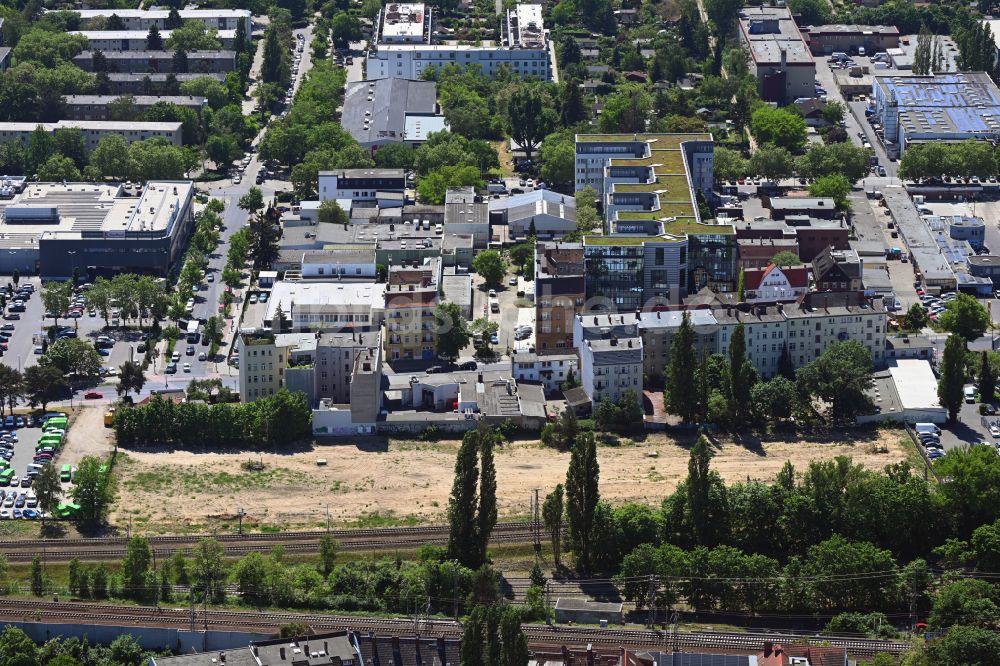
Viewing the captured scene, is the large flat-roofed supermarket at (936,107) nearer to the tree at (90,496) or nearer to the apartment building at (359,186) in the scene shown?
the apartment building at (359,186)

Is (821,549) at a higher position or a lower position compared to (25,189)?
lower

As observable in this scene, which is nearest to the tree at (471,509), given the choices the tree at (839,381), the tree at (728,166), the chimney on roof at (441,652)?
the chimney on roof at (441,652)

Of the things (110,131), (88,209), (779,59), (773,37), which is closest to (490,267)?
(88,209)

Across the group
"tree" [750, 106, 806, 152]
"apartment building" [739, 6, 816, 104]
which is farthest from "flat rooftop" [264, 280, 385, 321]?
"apartment building" [739, 6, 816, 104]

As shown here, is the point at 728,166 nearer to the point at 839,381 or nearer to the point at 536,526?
the point at 839,381

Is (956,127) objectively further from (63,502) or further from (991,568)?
(63,502)

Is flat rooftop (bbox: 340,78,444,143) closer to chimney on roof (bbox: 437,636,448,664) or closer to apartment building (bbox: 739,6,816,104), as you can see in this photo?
apartment building (bbox: 739,6,816,104)

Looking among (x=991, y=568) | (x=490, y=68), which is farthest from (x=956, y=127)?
(x=991, y=568)
